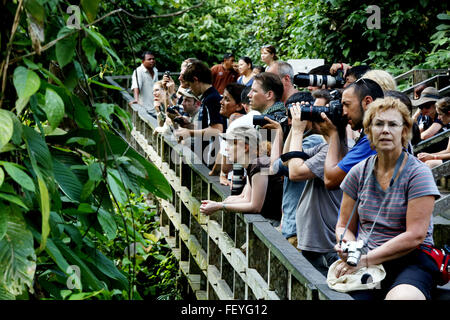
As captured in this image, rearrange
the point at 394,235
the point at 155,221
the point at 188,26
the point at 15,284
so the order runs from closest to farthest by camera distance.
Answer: the point at 15,284, the point at 394,235, the point at 155,221, the point at 188,26

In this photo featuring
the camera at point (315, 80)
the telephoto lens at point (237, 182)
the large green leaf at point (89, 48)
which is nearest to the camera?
the large green leaf at point (89, 48)

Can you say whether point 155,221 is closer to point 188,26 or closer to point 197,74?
point 197,74

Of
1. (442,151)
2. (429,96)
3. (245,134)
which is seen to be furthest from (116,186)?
(429,96)

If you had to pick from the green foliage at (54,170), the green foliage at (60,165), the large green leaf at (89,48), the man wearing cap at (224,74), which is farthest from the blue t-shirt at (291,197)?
the man wearing cap at (224,74)

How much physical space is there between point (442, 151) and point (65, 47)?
4.81m

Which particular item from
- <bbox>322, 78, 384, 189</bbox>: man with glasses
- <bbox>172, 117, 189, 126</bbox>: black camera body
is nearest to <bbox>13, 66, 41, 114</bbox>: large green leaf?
<bbox>322, 78, 384, 189</bbox>: man with glasses

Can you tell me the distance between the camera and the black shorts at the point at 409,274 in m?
3.02

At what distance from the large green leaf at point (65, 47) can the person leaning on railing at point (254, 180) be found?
2335mm

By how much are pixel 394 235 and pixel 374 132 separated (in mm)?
489

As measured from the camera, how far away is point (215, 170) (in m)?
5.77

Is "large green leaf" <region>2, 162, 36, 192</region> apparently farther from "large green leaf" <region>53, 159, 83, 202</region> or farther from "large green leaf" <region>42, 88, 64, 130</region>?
"large green leaf" <region>53, 159, 83, 202</region>

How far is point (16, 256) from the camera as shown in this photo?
2.06 metres

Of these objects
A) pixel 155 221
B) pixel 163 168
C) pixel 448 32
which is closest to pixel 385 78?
pixel 163 168

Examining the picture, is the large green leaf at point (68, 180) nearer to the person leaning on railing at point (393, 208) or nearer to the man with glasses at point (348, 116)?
the person leaning on railing at point (393, 208)
